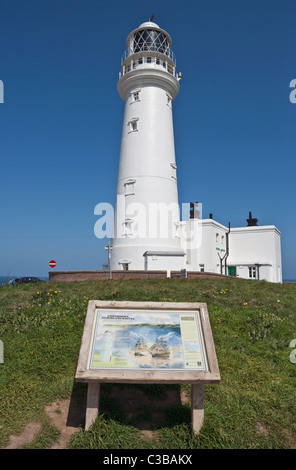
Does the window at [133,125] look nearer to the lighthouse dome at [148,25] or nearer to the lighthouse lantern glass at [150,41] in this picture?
the lighthouse lantern glass at [150,41]

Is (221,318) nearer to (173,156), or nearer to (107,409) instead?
(107,409)

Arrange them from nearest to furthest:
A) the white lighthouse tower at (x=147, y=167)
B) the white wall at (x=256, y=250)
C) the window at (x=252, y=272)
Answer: the white lighthouse tower at (x=147, y=167) → the white wall at (x=256, y=250) → the window at (x=252, y=272)

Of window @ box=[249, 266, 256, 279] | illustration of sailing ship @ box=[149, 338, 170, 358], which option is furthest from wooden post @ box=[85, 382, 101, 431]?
window @ box=[249, 266, 256, 279]

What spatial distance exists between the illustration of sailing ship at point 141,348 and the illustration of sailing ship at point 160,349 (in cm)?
8

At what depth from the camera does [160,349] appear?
17.2 feet

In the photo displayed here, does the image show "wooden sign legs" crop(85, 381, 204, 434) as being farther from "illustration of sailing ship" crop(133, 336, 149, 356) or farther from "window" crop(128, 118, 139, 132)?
"window" crop(128, 118, 139, 132)

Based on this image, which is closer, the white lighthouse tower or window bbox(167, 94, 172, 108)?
the white lighthouse tower

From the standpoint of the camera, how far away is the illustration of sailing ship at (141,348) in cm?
517

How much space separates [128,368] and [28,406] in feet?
6.32

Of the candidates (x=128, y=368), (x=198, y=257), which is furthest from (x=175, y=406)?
(x=198, y=257)

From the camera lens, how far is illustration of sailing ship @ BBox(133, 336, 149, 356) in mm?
5172

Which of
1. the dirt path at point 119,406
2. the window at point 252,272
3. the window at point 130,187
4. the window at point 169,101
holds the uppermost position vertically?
the window at point 169,101

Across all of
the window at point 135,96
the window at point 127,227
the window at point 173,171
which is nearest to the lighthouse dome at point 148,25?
the window at point 135,96

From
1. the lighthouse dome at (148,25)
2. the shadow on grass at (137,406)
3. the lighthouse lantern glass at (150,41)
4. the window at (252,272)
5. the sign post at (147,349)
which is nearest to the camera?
the sign post at (147,349)
